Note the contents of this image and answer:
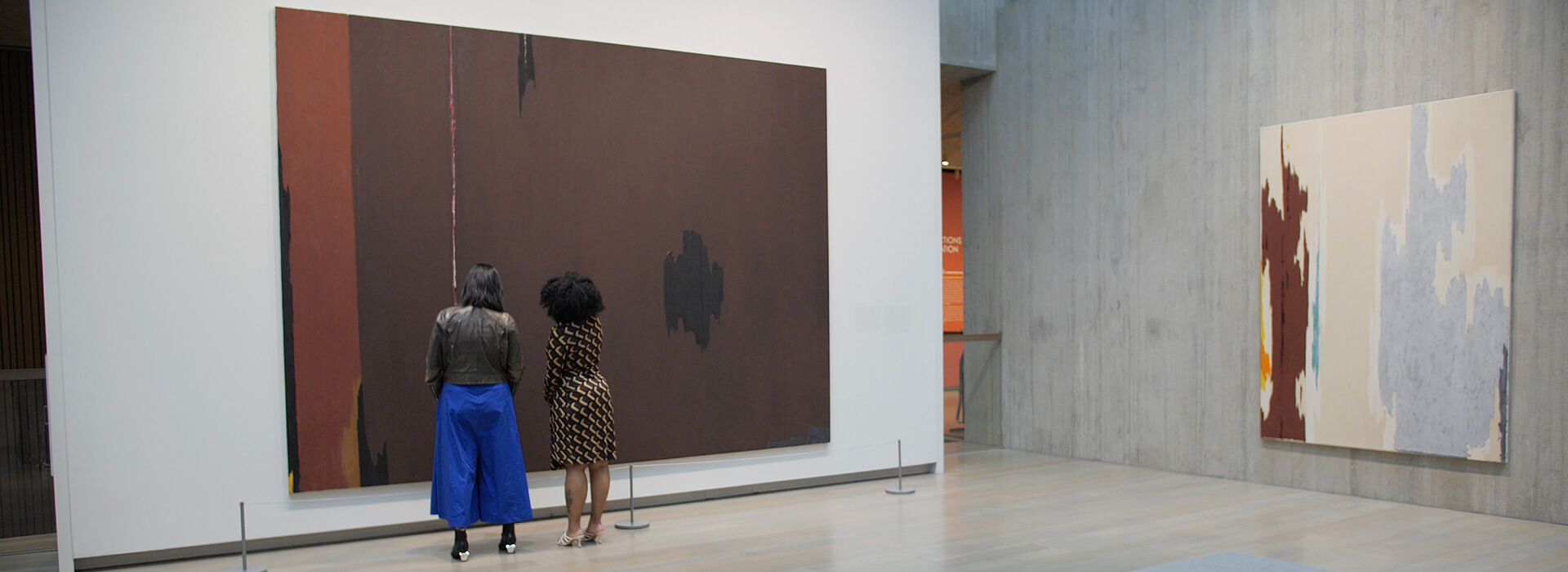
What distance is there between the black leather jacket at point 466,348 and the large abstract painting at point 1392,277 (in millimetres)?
5329

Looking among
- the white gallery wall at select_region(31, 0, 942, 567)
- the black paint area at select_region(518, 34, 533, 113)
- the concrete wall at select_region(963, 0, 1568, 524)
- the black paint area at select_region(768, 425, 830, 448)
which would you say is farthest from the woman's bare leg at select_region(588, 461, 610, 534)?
the concrete wall at select_region(963, 0, 1568, 524)

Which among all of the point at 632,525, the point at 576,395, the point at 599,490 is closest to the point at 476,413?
the point at 576,395

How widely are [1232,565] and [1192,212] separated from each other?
364cm

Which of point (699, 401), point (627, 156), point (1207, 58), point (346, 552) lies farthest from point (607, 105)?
point (1207, 58)

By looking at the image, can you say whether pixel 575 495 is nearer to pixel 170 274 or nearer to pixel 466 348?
pixel 466 348

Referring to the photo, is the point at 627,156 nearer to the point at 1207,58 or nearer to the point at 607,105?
the point at 607,105

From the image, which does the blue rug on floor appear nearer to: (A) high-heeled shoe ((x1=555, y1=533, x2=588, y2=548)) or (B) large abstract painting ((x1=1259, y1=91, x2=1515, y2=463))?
(B) large abstract painting ((x1=1259, y1=91, x2=1515, y2=463))

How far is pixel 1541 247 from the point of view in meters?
5.96

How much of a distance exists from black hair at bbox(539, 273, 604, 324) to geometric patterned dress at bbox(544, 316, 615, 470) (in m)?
0.06

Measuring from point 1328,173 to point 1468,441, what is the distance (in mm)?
1901

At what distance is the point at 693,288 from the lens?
688cm

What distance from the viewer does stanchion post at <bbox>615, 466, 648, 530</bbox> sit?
604cm

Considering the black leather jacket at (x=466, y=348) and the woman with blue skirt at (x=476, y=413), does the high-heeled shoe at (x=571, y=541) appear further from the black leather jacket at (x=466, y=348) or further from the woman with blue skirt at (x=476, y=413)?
the black leather jacket at (x=466, y=348)

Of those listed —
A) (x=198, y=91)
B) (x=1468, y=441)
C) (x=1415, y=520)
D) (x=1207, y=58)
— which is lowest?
(x=1415, y=520)
